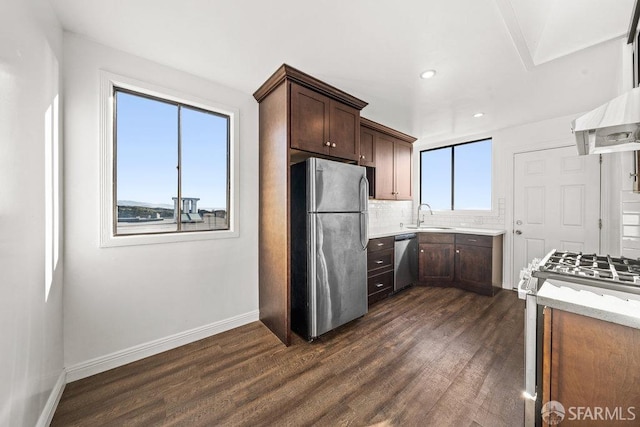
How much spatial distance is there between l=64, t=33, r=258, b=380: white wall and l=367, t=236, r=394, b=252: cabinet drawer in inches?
63.1

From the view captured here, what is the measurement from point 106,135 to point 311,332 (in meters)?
2.37

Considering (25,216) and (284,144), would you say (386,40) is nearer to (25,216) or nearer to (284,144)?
(284,144)

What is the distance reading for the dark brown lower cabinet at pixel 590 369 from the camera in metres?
0.96

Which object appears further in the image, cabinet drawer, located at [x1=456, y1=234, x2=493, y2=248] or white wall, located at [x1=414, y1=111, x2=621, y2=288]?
cabinet drawer, located at [x1=456, y1=234, x2=493, y2=248]

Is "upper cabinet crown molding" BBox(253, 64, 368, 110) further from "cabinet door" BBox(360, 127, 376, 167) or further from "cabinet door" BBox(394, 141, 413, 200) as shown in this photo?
"cabinet door" BBox(394, 141, 413, 200)

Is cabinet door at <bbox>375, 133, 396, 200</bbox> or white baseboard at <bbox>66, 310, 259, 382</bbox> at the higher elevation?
cabinet door at <bbox>375, 133, 396, 200</bbox>

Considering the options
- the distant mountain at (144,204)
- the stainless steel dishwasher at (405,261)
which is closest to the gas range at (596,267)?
the stainless steel dishwasher at (405,261)

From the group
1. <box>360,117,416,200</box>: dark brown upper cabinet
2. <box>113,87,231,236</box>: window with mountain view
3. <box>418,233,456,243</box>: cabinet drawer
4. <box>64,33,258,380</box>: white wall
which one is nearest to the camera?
<box>64,33,258,380</box>: white wall

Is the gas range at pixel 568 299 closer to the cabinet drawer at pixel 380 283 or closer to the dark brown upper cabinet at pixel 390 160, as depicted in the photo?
the cabinet drawer at pixel 380 283

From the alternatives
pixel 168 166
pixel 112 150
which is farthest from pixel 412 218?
pixel 112 150

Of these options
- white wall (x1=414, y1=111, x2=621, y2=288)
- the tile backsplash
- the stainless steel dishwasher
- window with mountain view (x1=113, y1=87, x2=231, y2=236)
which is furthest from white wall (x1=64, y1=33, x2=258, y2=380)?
white wall (x1=414, y1=111, x2=621, y2=288)

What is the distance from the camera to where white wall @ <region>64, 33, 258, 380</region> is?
1835mm

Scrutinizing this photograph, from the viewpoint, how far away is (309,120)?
7.89 ft

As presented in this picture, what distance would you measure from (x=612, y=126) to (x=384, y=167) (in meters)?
2.73
